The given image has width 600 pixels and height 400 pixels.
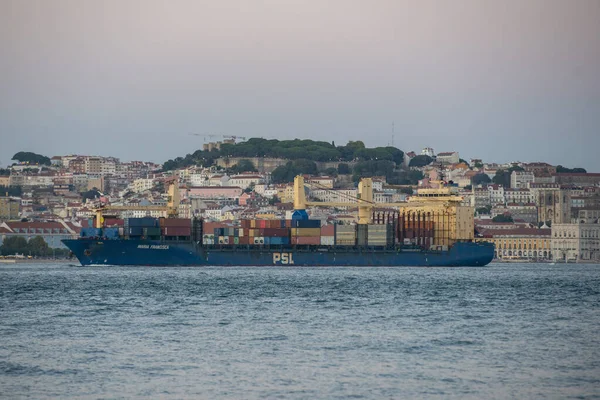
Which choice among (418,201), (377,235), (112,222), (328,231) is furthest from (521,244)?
(112,222)

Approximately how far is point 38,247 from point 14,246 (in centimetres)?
252

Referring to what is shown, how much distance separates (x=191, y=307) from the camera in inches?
1775

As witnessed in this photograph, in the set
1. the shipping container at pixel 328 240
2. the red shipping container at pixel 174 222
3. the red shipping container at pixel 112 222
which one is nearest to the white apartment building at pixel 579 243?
the shipping container at pixel 328 240

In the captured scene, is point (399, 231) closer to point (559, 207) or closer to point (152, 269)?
point (152, 269)

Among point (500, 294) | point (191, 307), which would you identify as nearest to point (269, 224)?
point (500, 294)

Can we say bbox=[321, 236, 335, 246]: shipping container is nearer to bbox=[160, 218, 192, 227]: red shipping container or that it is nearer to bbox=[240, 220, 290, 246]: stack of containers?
bbox=[240, 220, 290, 246]: stack of containers

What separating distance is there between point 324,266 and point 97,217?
17.9 metres

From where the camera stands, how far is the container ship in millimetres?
85062

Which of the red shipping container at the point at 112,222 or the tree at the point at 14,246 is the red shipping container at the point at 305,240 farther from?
the tree at the point at 14,246

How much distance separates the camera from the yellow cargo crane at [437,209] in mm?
92875

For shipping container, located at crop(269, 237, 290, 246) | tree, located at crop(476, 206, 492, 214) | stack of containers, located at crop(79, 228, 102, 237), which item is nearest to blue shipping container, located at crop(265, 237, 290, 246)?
shipping container, located at crop(269, 237, 290, 246)

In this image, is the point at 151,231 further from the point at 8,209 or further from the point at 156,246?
the point at 8,209

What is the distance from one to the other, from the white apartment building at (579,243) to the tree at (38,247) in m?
54.0

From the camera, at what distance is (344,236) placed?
8919 cm
